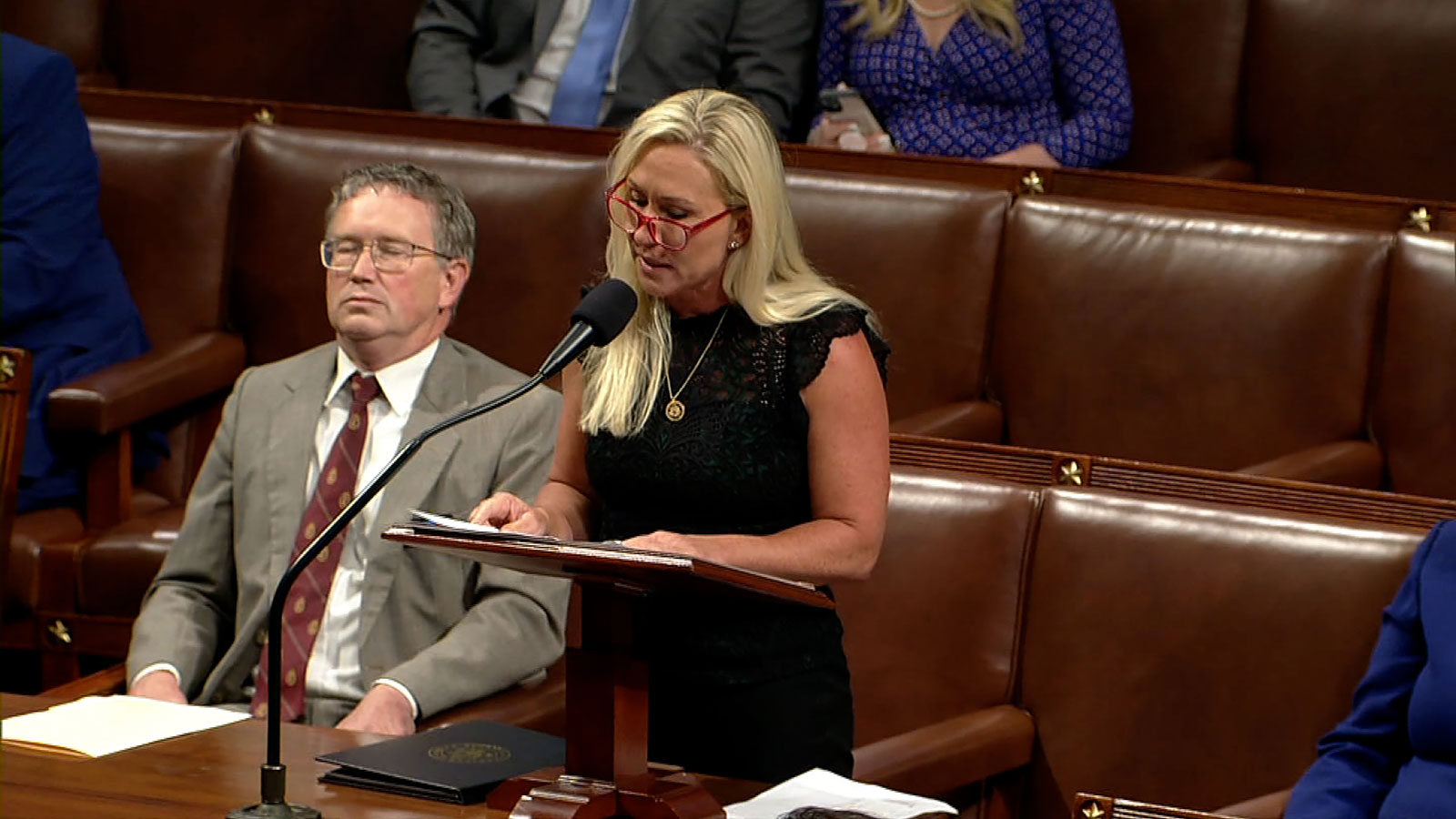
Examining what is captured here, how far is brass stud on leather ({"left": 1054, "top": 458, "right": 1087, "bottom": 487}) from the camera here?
6.79 ft

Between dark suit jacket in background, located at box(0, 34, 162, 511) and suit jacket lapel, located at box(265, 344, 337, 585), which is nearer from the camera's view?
suit jacket lapel, located at box(265, 344, 337, 585)

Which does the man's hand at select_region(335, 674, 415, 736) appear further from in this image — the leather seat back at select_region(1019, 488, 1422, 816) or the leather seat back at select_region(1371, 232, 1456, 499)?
the leather seat back at select_region(1371, 232, 1456, 499)

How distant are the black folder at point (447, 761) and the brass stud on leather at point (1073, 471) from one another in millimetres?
750

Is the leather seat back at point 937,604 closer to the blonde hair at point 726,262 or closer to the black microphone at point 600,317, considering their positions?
the blonde hair at point 726,262

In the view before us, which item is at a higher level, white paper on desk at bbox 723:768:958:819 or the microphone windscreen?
the microphone windscreen

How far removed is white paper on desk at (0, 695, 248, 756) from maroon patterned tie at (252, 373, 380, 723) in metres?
0.28

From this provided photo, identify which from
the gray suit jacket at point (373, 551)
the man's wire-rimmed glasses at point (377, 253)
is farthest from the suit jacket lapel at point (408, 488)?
the man's wire-rimmed glasses at point (377, 253)

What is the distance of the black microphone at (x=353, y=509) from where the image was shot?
125 centimetres

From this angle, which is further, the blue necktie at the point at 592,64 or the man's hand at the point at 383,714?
the blue necktie at the point at 592,64

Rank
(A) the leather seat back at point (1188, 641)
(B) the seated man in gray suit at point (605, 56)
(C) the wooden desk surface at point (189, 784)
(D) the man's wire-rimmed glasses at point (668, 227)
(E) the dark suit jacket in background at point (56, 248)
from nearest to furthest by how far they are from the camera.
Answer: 1. (C) the wooden desk surface at point (189, 784)
2. (D) the man's wire-rimmed glasses at point (668, 227)
3. (A) the leather seat back at point (1188, 641)
4. (E) the dark suit jacket in background at point (56, 248)
5. (B) the seated man in gray suit at point (605, 56)

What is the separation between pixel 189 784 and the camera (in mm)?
1418

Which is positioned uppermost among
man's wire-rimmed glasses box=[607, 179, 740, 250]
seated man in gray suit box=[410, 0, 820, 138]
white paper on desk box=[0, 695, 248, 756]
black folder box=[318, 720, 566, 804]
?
seated man in gray suit box=[410, 0, 820, 138]

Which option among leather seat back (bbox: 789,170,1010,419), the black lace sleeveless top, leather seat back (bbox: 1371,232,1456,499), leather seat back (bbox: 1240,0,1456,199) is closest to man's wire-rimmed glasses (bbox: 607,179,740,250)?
the black lace sleeveless top

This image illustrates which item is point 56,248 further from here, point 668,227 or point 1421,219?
point 1421,219
